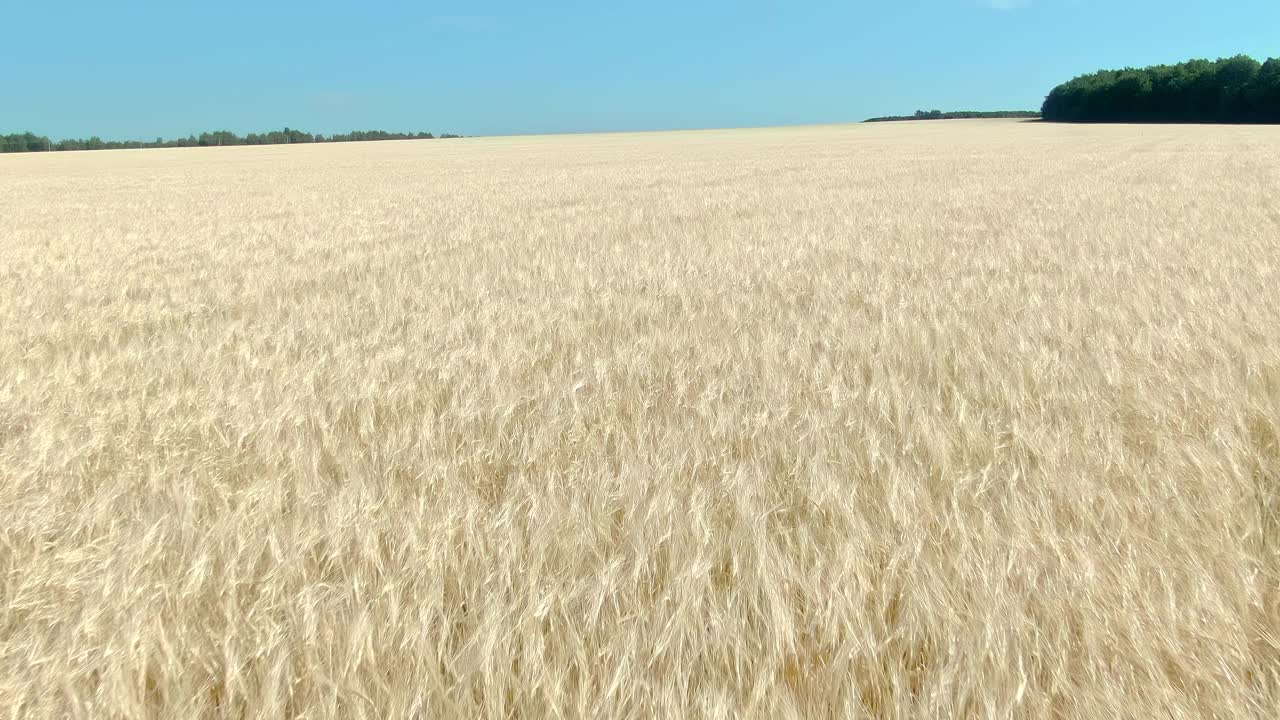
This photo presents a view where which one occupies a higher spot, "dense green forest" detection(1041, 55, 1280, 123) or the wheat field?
"dense green forest" detection(1041, 55, 1280, 123)

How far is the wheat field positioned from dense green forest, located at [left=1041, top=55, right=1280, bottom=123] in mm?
80058

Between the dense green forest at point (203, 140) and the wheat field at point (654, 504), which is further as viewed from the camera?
the dense green forest at point (203, 140)

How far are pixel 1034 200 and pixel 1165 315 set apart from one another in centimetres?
704

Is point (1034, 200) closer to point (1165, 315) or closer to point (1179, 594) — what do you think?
point (1165, 315)

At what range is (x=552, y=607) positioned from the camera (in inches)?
41.7

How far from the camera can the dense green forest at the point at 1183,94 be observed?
60656 millimetres

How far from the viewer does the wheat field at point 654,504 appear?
0.92 meters

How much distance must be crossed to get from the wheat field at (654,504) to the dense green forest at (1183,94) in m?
80.1

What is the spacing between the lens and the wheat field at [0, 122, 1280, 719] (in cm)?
92

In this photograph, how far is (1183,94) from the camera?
66688 mm

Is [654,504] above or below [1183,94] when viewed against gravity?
below

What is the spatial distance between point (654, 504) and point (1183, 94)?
289 ft

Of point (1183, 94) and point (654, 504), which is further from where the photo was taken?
point (1183, 94)

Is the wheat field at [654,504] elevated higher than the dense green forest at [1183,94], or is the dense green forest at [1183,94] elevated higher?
the dense green forest at [1183,94]
